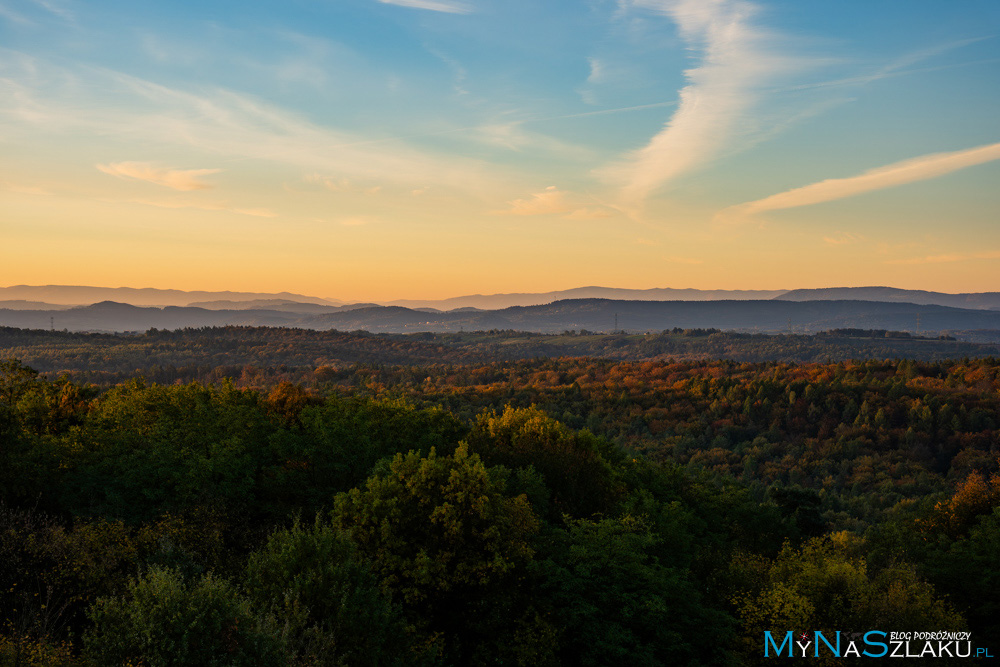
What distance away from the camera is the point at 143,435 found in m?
48.2

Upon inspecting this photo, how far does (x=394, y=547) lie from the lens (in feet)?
112

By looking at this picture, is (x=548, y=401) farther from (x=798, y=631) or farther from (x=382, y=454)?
(x=798, y=631)

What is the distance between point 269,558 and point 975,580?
156 ft

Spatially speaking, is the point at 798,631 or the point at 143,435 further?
the point at 143,435

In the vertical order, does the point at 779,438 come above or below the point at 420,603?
below

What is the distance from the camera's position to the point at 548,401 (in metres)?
157

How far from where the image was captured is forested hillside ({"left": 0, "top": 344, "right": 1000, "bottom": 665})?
82.4ft

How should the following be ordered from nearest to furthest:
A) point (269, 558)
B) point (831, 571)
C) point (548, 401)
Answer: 1. point (269, 558)
2. point (831, 571)
3. point (548, 401)

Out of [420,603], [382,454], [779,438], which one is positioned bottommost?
[779,438]

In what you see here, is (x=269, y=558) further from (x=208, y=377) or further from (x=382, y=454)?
(x=208, y=377)

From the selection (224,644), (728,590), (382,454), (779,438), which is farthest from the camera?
(779,438)

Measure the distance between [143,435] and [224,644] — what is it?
32.4 metres

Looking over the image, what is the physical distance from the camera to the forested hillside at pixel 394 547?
82.4ft

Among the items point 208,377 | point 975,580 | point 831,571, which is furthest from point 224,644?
point 208,377
